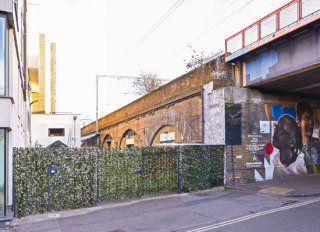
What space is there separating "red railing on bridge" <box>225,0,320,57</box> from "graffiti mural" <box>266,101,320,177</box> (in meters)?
4.01

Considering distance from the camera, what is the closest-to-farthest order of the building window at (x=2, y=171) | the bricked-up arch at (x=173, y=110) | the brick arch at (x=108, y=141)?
the building window at (x=2, y=171)
the bricked-up arch at (x=173, y=110)
the brick arch at (x=108, y=141)

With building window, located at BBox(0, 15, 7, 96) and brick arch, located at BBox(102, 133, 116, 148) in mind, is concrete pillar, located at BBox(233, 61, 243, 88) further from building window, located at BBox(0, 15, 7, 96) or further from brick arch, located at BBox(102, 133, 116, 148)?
brick arch, located at BBox(102, 133, 116, 148)

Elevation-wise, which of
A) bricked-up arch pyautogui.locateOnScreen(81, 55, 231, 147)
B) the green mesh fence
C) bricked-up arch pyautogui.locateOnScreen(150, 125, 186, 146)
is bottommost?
the green mesh fence

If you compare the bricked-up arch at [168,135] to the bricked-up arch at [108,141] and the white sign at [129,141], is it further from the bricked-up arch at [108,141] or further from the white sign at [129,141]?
the bricked-up arch at [108,141]

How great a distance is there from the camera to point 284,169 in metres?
16.5

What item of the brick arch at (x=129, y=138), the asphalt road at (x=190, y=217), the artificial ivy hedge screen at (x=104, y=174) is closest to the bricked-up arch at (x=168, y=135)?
the brick arch at (x=129, y=138)

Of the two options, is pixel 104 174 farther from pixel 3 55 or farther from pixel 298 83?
pixel 298 83

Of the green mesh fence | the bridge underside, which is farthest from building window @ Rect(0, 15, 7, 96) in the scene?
the bridge underside

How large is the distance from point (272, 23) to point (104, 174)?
9.57 metres

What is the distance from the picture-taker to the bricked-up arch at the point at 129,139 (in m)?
28.0

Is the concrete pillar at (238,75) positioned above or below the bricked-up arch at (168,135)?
above

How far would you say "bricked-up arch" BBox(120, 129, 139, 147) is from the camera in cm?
2799

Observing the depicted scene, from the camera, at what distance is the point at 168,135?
70.3 ft

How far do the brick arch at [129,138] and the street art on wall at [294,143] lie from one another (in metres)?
13.4
